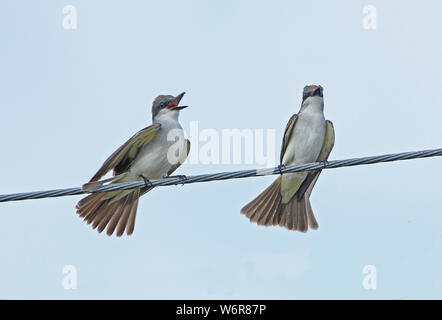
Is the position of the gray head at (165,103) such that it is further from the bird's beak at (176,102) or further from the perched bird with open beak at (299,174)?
the perched bird with open beak at (299,174)

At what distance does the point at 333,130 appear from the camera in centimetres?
974

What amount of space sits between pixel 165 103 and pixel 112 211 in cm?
140

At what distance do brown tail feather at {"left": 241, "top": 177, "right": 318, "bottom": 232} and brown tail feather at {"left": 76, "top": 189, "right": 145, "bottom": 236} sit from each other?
1342 millimetres

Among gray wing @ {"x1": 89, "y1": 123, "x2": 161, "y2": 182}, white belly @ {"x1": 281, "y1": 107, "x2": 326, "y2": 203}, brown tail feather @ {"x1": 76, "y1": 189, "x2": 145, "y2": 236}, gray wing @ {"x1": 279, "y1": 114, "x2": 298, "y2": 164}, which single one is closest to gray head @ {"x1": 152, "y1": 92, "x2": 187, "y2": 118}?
gray wing @ {"x1": 89, "y1": 123, "x2": 161, "y2": 182}

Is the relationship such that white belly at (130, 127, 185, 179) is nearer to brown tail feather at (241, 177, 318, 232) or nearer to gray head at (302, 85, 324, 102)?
brown tail feather at (241, 177, 318, 232)

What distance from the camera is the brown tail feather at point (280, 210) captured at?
32.5 feet

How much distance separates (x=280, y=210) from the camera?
10.0 meters

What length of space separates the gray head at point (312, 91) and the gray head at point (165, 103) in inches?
58.3

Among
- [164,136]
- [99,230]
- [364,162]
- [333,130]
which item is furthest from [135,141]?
[364,162]

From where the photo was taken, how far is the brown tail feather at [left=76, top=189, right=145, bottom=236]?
9398 mm

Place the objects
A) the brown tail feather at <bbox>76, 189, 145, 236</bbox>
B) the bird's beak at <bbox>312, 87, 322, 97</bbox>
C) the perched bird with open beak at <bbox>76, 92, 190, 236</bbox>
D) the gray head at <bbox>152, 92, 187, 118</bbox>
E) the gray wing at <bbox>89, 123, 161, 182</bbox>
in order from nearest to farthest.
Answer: the gray wing at <bbox>89, 123, 161, 182</bbox> < the perched bird with open beak at <bbox>76, 92, 190, 236</bbox> < the brown tail feather at <bbox>76, 189, 145, 236</bbox> < the gray head at <bbox>152, 92, 187, 118</bbox> < the bird's beak at <bbox>312, 87, 322, 97</bbox>

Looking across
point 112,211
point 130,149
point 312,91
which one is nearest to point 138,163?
point 130,149

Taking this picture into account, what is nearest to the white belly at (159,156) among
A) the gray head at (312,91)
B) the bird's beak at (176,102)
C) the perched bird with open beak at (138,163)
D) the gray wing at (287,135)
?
the perched bird with open beak at (138,163)

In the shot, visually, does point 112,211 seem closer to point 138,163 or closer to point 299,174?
point 138,163
